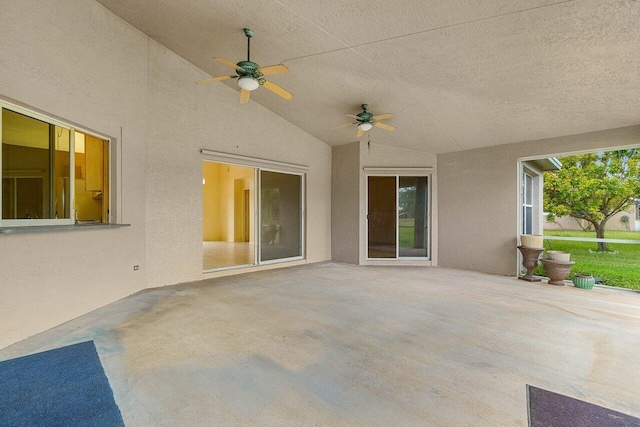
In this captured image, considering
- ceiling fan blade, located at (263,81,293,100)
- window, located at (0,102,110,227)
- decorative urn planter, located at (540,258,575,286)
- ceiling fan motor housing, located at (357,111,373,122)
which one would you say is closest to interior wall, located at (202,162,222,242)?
window, located at (0,102,110,227)

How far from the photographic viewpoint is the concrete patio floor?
5.73 ft

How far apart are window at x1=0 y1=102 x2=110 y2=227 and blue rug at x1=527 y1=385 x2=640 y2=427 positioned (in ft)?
13.9

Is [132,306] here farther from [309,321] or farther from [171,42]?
[171,42]

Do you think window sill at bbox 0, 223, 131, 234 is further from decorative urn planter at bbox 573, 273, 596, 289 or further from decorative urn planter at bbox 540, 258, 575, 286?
decorative urn planter at bbox 573, 273, 596, 289

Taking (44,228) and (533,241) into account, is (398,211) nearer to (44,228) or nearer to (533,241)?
(533,241)

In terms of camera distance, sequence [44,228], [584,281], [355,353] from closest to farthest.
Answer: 1. [355,353]
2. [44,228]
3. [584,281]

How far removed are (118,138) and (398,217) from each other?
17.6ft

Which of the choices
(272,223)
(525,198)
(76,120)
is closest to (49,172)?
(76,120)

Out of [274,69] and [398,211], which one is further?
[398,211]

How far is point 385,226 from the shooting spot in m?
6.80

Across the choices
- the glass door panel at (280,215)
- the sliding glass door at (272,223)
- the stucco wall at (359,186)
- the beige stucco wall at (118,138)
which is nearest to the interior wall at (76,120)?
the beige stucco wall at (118,138)

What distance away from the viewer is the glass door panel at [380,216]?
6.76m

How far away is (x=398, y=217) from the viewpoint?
22.0ft

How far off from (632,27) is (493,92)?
1407 mm
